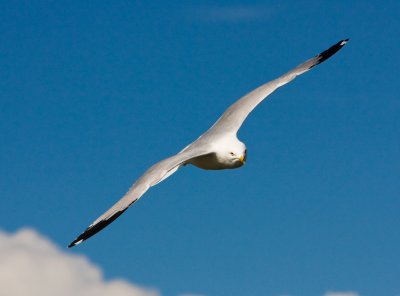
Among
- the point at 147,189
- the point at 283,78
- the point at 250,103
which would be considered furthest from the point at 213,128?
the point at 147,189

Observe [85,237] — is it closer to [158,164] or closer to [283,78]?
[158,164]

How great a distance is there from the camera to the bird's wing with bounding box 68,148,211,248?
1069cm

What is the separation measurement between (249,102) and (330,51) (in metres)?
2.52

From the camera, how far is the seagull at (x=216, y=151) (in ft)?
35.4

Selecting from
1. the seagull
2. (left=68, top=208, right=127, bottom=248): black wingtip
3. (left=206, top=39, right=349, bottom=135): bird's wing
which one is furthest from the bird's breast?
(left=68, top=208, right=127, bottom=248): black wingtip

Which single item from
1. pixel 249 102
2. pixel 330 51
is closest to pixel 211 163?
pixel 249 102

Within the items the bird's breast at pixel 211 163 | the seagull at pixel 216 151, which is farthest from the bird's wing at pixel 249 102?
the bird's breast at pixel 211 163

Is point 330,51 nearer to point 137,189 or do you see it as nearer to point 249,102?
point 249,102

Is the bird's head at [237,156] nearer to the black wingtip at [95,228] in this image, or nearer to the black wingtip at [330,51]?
the black wingtip at [95,228]

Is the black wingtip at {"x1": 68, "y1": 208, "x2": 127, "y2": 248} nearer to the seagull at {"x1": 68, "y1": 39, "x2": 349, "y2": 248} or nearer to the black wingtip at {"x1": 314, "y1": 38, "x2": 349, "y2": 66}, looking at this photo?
the seagull at {"x1": 68, "y1": 39, "x2": 349, "y2": 248}

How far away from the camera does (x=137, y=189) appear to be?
35.9 ft

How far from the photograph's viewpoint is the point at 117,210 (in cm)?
1075

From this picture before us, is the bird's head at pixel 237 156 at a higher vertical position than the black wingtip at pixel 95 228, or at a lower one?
higher

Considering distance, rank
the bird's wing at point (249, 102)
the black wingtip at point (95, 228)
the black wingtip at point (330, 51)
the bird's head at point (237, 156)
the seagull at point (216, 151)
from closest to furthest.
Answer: the black wingtip at point (95, 228), the seagull at point (216, 151), the bird's head at point (237, 156), the bird's wing at point (249, 102), the black wingtip at point (330, 51)
